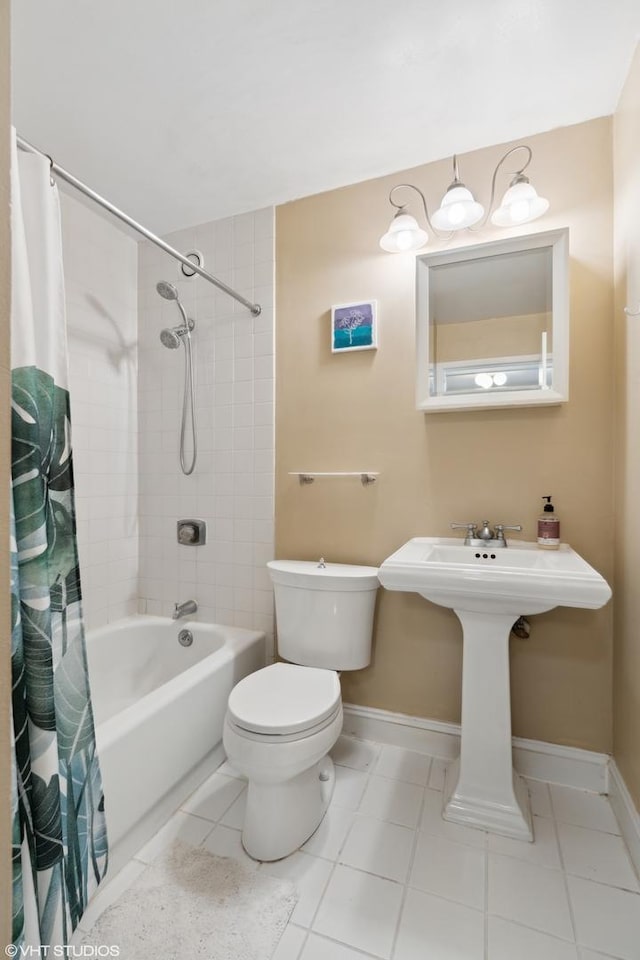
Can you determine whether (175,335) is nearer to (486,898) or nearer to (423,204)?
(423,204)

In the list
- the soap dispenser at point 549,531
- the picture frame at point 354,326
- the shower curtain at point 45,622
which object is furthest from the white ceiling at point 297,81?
the soap dispenser at point 549,531

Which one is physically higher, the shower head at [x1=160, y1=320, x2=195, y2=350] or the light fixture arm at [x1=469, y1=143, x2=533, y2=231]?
the light fixture arm at [x1=469, y1=143, x2=533, y2=231]

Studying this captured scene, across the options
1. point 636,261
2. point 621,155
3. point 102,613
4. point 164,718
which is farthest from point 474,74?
point 102,613

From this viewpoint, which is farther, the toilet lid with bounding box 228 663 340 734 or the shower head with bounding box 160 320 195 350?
the shower head with bounding box 160 320 195 350

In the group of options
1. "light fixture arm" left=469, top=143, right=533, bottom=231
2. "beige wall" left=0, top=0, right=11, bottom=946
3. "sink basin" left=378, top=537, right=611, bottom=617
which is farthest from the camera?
"light fixture arm" left=469, top=143, right=533, bottom=231

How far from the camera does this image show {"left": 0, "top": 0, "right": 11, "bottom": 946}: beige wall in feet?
1.54

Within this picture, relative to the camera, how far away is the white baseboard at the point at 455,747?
1.56 m

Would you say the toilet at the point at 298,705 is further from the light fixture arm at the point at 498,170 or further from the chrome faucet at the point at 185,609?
the light fixture arm at the point at 498,170

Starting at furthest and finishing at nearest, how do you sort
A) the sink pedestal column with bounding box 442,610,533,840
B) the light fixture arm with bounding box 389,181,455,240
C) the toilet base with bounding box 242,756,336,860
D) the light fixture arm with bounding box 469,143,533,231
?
the light fixture arm with bounding box 389,181,455,240, the light fixture arm with bounding box 469,143,533,231, the sink pedestal column with bounding box 442,610,533,840, the toilet base with bounding box 242,756,336,860

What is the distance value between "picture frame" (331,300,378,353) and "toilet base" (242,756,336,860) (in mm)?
1534

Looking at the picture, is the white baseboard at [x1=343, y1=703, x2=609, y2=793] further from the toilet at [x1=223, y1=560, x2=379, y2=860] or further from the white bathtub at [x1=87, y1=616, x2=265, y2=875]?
the white bathtub at [x1=87, y1=616, x2=265, y2=875]

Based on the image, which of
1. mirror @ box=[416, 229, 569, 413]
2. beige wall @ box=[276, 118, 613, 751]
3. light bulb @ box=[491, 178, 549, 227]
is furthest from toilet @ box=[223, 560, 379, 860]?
light bulb @ box=[491, 178, 549, 227]

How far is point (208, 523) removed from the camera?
215 cm

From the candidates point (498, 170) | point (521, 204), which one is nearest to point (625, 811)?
point (521, 204)
